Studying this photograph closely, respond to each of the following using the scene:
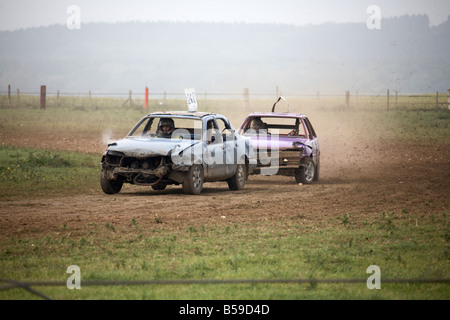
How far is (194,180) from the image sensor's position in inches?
610

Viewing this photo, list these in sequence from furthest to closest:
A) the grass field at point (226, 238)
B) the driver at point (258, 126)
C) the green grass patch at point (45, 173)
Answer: the driver at point (258, 126)
the green grass patch at point (45, 173)
the grass field at point (226, 238)

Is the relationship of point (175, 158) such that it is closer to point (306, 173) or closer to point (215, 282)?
point (306, 173)

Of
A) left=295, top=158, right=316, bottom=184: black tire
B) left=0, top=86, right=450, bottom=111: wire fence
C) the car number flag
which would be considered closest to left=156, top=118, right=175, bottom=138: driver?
the car number flag

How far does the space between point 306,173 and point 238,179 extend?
7.95 ft

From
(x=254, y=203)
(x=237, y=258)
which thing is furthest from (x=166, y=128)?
(x=237, y=258)

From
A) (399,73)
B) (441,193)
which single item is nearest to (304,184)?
(441,193)

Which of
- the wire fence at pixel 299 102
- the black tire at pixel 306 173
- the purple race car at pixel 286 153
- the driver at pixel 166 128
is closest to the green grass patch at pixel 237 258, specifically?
the driver at pixel 166 128

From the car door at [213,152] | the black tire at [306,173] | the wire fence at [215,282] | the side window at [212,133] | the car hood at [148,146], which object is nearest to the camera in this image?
the wire fence at [215,282]

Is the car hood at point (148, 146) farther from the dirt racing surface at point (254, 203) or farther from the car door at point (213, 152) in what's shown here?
the dirt racing surface at point (254, 203)

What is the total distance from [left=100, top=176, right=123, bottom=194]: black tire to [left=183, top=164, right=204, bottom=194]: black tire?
1392 mm

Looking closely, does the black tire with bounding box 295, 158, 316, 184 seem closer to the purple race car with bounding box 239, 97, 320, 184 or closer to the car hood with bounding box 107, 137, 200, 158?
the purple race car with bounding box 239, 97, 320, 184

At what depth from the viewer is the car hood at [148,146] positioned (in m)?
14.9

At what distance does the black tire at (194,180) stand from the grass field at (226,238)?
36 centimetres
